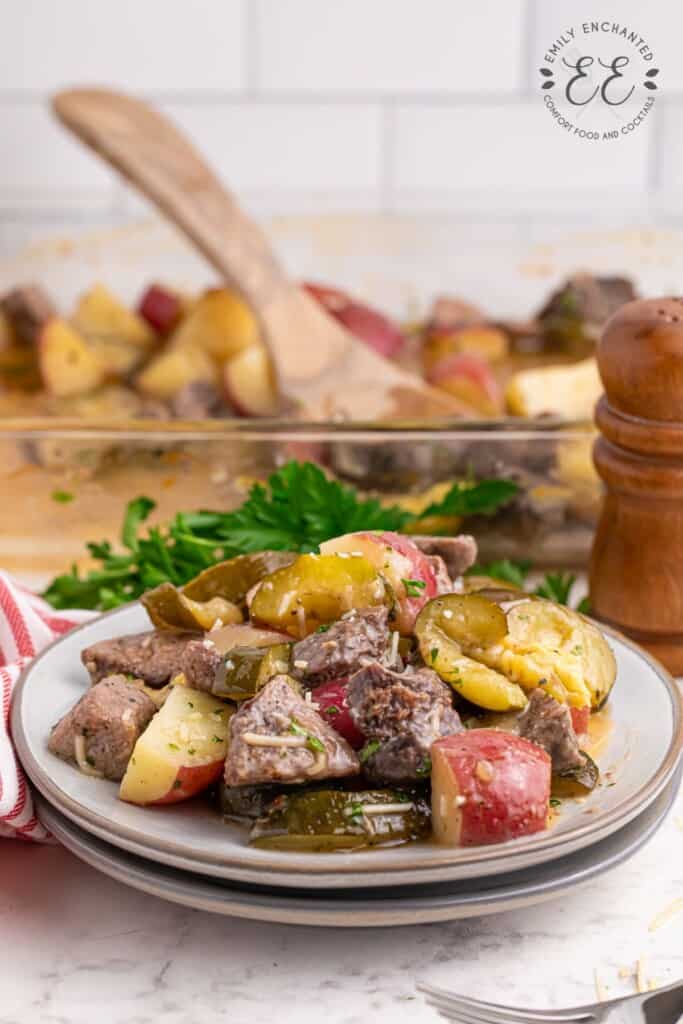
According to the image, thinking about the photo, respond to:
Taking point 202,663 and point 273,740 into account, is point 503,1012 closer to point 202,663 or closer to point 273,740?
point 273,740

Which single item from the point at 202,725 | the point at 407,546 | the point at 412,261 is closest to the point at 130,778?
the point at 202,725

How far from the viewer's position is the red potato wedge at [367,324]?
2.56 m

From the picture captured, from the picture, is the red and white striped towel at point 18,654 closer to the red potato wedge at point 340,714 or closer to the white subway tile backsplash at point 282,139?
the red potato wedge at point 340,714

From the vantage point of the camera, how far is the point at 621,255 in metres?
2.92

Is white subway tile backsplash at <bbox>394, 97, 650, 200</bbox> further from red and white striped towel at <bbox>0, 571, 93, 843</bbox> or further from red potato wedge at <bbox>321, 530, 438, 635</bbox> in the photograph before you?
red potato wedge at <bbox>321, 530, 438, 635</bbox>

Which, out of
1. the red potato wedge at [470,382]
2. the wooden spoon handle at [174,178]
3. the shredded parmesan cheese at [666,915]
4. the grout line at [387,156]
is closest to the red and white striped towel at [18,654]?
the shredded parmesan cheese at [666,915]

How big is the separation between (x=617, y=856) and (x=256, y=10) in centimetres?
250

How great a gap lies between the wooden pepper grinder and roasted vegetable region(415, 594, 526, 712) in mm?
318

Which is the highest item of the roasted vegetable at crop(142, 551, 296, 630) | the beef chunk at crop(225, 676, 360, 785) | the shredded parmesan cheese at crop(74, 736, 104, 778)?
the beef chunk at crop(225, 676, 360, 785)

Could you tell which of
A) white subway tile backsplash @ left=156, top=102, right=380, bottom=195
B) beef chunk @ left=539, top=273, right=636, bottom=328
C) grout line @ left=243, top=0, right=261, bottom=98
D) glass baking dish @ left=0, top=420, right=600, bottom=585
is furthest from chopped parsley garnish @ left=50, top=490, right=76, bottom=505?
grout line @ left=243, top=0, right=261, bottom=98

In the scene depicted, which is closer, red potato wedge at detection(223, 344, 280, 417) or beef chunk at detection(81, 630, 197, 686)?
beef chunk at detection(81, 630, 197, 686)

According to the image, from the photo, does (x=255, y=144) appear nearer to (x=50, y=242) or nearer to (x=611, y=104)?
(x=50, y=242)
